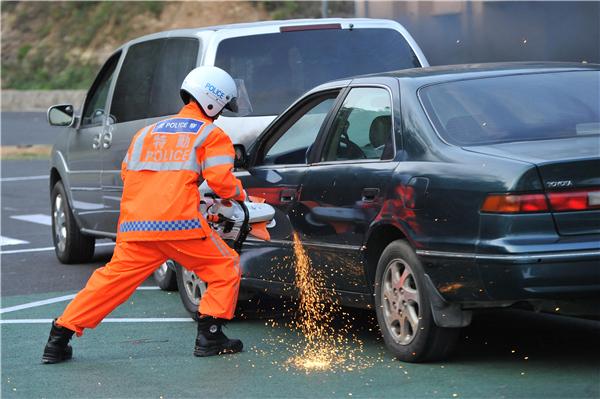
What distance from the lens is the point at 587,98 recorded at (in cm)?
696

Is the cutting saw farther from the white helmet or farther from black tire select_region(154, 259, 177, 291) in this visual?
black tire select_region(154, 259, 177, 291)

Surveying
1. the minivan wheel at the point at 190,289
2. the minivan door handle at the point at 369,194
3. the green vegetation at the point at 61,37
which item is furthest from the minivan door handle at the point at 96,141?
the green vegetation at the point at 61,37

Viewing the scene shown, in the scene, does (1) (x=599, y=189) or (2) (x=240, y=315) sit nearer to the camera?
(1) (x=599, y=189)

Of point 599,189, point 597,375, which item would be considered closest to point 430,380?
point 597,375

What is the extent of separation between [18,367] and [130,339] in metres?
0.97

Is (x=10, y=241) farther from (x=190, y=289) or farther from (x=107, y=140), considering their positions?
(x=190, y=289)

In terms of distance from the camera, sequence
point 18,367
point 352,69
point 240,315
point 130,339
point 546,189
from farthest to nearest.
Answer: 1. point 352,69
2. point 240,315
3. point 130,339
4. point 18,367
5. point 546,189

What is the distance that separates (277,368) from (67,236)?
552 centimetres

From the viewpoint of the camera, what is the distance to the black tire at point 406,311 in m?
6.54

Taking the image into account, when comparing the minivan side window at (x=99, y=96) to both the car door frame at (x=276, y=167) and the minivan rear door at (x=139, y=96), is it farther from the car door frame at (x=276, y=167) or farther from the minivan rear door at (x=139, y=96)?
the car door frame at (x=276, y=167)

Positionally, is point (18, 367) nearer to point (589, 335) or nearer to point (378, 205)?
point (378, 205)

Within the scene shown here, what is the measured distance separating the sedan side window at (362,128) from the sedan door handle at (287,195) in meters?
0.28

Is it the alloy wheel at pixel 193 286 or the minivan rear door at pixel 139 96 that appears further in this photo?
the minivan rear door at pixel 139 96

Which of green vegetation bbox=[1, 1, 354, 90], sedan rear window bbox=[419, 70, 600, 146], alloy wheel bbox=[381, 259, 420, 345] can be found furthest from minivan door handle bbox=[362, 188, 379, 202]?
green vegetation bbox=[1, 1, 354, 90]
